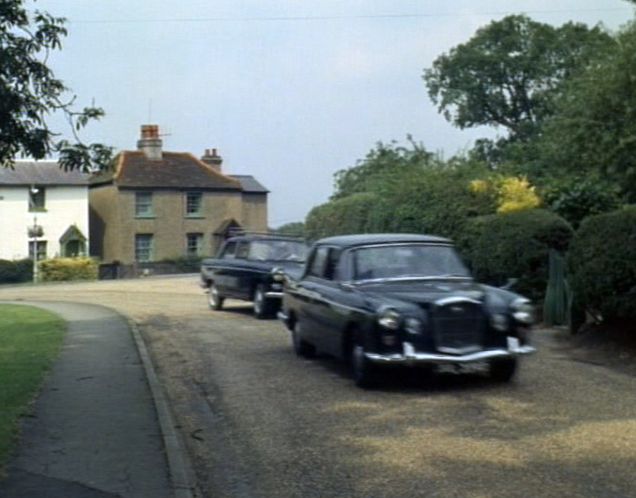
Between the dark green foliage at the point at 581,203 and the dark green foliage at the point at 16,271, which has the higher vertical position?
the dark green foliage at the point at 581,203

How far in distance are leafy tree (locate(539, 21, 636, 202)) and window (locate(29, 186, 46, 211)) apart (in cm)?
3763

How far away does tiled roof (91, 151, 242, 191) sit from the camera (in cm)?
6544

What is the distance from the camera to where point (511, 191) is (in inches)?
1038

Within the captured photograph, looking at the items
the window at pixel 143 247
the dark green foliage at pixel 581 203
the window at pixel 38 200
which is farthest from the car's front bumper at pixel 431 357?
the window at pixel 143 247

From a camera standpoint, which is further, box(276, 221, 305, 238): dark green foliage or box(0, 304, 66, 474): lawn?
box(276, 221, 305, 238): dark green foliage

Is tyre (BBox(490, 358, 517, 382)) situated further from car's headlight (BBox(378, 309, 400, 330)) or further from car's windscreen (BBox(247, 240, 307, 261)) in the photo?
car's windscreen (BBox(247, 240, 307, 261))

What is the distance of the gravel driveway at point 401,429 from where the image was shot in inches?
340

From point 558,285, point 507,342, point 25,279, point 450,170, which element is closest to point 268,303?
point 558,285

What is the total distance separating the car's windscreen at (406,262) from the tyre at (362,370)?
1.29 metres

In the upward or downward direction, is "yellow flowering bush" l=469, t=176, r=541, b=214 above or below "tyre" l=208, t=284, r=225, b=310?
above

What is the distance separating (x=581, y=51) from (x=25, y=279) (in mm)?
31743

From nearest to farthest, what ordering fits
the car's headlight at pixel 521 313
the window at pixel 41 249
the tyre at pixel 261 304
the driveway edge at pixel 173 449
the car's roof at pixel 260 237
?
the driveway edge at pixel 173 449
the car's headlight at pixel 521 313
the tyre at pixel 261 304
the car's roof at pixel 260 237
the window at pixel 41 249

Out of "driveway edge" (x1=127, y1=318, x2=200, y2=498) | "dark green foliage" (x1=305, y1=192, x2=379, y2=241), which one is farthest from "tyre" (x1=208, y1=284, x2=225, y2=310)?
"driveway edge" (x1=127, y1=318, x2=200, y2=498)

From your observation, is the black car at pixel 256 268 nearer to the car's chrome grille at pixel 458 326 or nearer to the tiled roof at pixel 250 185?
the car's chrome grille at pixel 458 326
